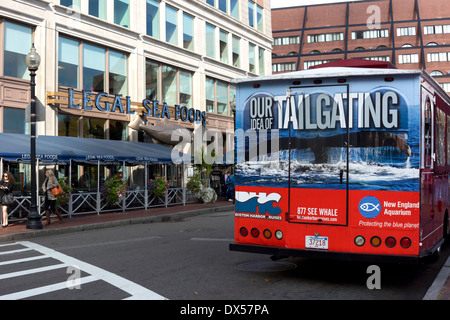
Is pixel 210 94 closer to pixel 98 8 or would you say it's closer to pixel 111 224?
pixel 98 8

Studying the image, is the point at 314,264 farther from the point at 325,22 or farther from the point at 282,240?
the point at 325,22

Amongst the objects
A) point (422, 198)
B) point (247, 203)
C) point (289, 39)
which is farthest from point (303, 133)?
point (289, 39)

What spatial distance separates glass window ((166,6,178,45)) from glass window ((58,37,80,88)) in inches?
296

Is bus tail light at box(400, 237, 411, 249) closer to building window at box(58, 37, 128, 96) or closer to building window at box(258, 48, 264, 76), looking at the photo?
building window at box(58, 37, 128, 96)

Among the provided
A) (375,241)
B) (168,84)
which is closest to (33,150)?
(375,241)

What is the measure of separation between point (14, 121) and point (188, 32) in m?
14.3

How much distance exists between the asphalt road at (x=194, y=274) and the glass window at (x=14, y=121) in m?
9.68

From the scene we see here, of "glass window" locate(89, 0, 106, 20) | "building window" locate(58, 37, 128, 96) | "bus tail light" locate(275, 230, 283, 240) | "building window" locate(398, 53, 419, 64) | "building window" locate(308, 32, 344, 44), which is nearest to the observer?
"bus tail light" locate(275, 230, 283, 240)

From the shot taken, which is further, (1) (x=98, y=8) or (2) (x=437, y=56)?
(2) (x=437, y=56)

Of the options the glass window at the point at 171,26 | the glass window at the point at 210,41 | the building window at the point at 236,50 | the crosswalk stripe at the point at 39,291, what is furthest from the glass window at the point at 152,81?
the crosswalk stripe at the point at 39,291

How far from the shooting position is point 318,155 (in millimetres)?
6648

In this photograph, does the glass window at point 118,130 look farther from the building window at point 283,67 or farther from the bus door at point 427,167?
the building window at point 283,67

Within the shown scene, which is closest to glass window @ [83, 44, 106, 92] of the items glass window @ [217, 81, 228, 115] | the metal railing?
the metal railing

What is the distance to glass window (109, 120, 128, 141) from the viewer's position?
80.9 ft
